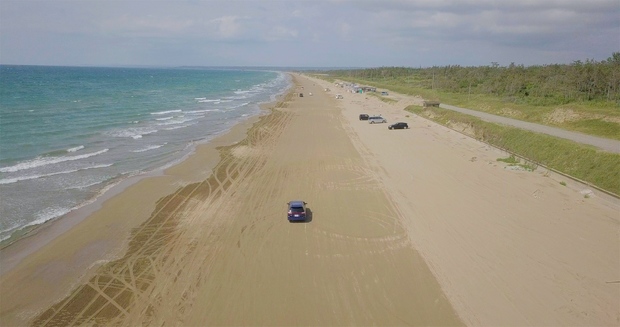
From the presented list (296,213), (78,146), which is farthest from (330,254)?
(78,146)

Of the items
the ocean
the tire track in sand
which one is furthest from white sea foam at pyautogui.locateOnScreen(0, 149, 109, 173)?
the tire track in sand

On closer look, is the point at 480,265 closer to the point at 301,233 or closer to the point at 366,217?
the point at 366,217

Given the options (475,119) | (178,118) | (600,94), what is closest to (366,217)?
(475,119)

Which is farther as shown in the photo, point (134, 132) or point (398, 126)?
point (398, 126)

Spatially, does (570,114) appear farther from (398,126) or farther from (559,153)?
(398,126)

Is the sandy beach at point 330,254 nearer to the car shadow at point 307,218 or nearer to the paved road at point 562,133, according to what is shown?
the car shadow at point 307,218
